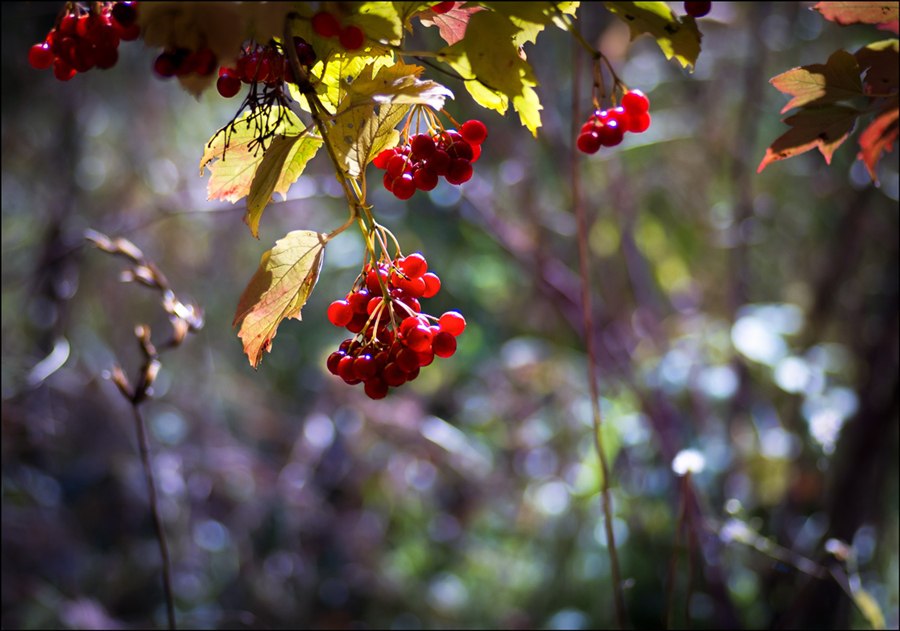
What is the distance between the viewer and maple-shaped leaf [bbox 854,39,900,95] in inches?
22.3

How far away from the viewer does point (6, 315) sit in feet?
7.83

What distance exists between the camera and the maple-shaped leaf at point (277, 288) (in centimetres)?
60

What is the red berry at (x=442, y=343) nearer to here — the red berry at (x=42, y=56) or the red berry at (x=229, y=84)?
the red berry at (x=229, y=84)

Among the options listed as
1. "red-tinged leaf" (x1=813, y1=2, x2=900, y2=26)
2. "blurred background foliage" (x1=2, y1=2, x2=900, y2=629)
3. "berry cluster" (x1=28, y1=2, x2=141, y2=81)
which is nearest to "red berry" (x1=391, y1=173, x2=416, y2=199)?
"berry cluster" (x1=28, y1=2, x2=141, y2=81)

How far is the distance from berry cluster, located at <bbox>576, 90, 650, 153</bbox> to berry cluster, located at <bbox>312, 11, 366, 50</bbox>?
217 mm

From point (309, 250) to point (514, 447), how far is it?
178 cm

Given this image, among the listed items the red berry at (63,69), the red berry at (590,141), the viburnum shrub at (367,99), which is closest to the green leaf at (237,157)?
the viburnum shrub at (367,99)

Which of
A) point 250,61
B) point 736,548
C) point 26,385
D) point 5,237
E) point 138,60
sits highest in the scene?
A: point 250,61

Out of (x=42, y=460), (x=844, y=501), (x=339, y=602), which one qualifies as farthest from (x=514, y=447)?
(x=42, y=460)

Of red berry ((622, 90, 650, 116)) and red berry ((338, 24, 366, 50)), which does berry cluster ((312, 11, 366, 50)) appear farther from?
red berry ((622, 90, 650, 116))

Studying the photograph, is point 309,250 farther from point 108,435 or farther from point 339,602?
point 108,435

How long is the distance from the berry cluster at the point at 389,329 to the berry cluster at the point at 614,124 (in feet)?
0.55

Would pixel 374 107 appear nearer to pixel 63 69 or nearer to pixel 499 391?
pixel 63 69

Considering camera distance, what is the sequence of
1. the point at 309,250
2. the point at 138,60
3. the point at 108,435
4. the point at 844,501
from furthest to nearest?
the point at 138,60, the point at 108,435, the point at 844,501, the point at 309,250
